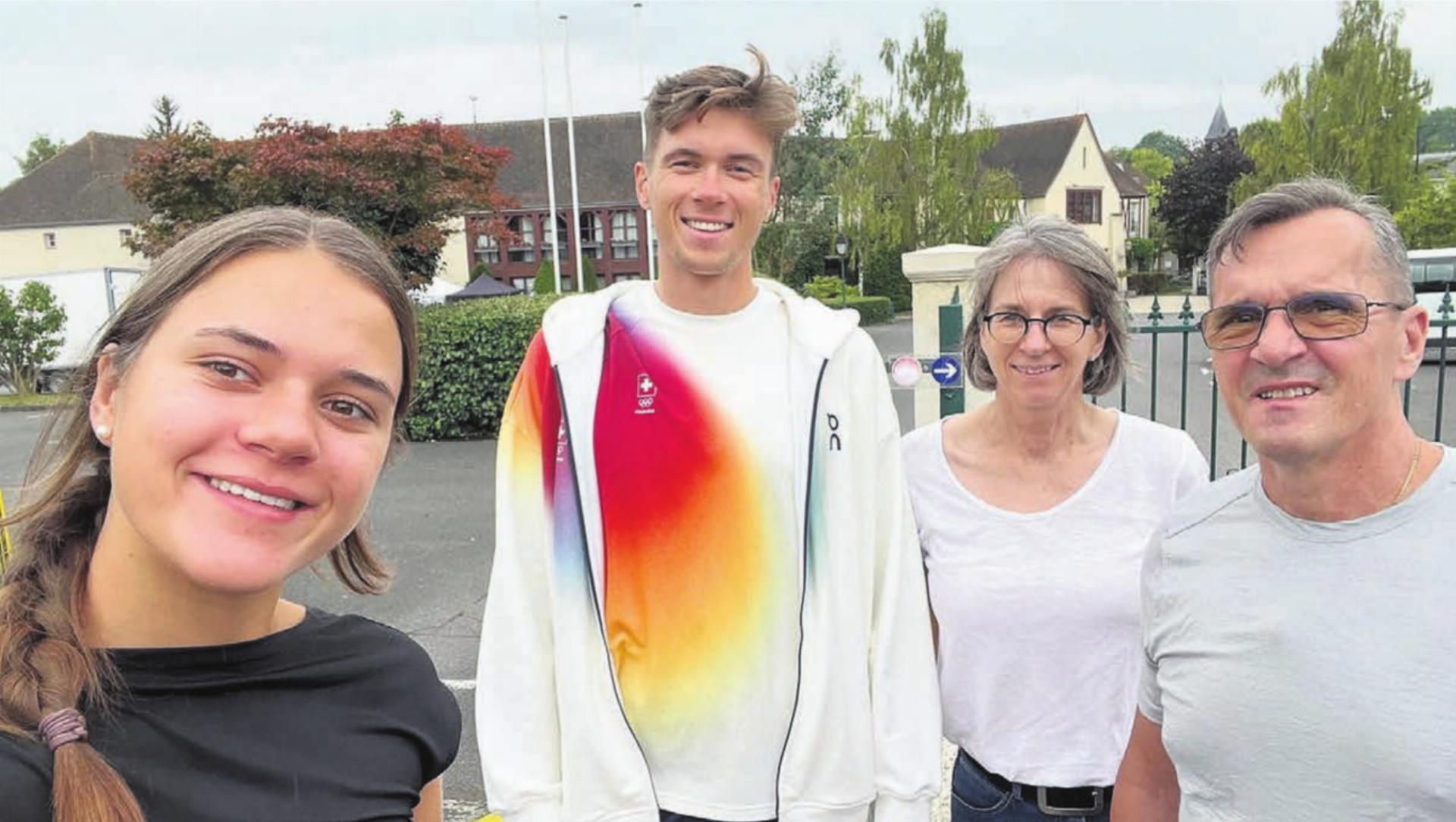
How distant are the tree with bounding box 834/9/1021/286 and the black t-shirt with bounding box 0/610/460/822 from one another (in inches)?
1021

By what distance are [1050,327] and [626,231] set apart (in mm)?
46693

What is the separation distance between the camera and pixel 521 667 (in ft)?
6.43

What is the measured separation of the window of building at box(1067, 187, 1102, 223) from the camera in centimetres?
4991

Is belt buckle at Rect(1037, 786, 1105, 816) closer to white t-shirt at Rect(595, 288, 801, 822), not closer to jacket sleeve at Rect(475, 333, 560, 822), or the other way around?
white t-shirt at Rect(595, 288, 801, 822)

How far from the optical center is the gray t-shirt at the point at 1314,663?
1.43 metres

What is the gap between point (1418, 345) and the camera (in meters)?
1.62

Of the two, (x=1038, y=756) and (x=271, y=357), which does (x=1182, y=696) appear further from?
(x=271, y=357)

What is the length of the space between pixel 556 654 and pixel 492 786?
0.98 feet

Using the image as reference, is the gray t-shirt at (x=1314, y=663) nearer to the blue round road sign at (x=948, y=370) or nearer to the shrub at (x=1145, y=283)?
the blue round road sign at (x=948, y=370)

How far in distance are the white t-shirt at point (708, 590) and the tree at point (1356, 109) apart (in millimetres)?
22235

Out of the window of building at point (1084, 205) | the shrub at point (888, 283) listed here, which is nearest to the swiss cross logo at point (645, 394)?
the shrub at point (888, 283)

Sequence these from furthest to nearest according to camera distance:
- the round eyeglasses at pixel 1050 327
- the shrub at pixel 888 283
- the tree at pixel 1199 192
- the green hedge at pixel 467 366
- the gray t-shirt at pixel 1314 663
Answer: the tree at pixel 1199 192, the shrub at pixel 888 283, the green hedge at pixel 467 366, the round eyeglasses at pixel 1050 327, the gray t-shirt at pixel 1314 663

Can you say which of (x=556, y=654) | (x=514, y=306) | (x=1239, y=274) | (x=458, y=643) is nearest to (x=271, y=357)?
(x=556, y=654)

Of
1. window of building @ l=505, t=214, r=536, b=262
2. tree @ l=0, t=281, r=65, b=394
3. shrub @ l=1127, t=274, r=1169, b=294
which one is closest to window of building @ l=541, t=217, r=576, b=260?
window of building @ l=505, t=214, r=536, b=262
